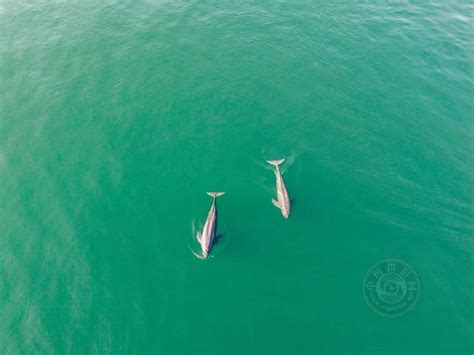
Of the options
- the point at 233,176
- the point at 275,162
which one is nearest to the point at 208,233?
the point at 233,176

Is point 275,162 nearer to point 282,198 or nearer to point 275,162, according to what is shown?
point 275,162

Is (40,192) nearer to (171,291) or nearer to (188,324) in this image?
(171,291)

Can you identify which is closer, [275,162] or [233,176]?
[233,176]

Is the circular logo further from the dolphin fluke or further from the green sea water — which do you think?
the dolphin fluke

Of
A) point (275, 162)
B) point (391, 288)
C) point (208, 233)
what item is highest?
point (275, 162)

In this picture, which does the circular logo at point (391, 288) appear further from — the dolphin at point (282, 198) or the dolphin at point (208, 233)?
the dolphin at point (208, 233)

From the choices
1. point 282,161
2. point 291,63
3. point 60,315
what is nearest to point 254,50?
point 291,63
